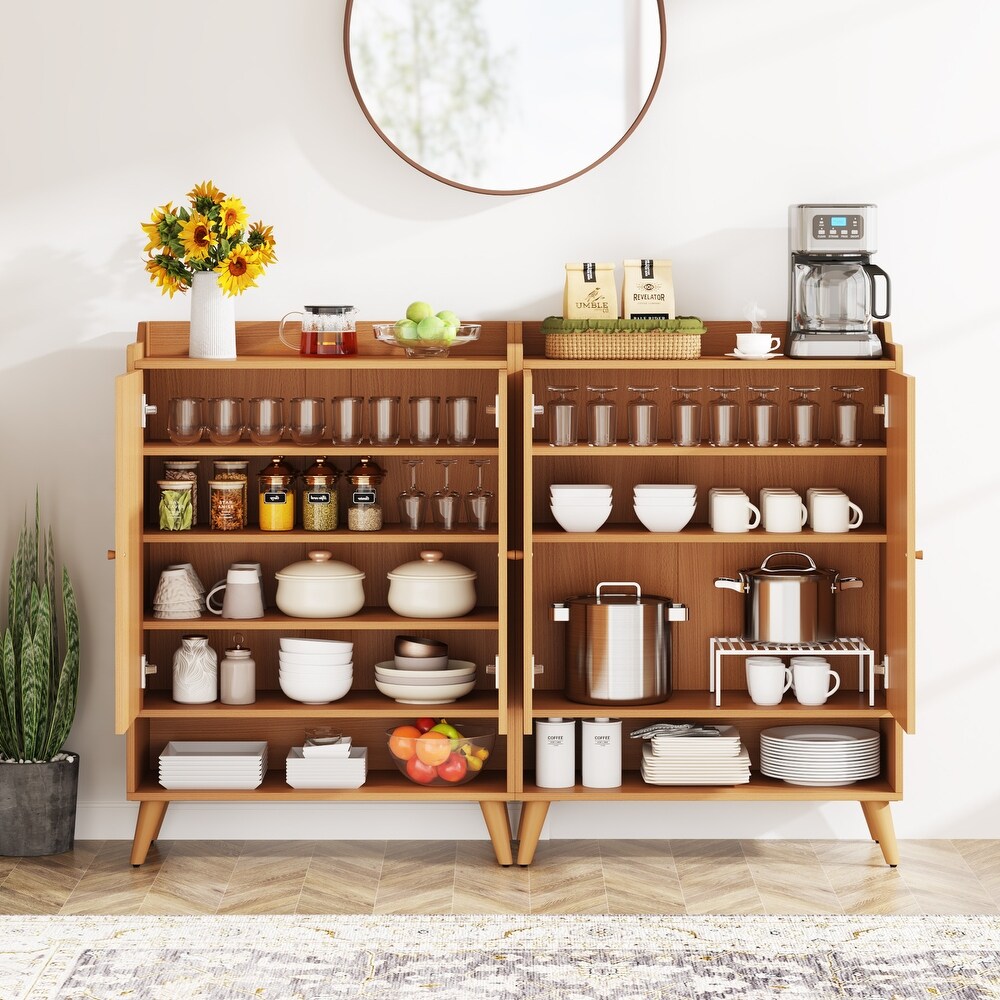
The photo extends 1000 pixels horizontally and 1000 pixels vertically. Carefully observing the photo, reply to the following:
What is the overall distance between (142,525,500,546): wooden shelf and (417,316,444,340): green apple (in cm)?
53

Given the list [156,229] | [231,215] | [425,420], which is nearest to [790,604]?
[425,420]

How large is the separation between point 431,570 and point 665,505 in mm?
660

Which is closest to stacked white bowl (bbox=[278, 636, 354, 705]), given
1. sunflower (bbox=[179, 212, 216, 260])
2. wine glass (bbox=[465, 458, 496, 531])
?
wine glass (bbox=[465, 458, 496, 531])

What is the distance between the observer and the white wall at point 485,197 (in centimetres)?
374

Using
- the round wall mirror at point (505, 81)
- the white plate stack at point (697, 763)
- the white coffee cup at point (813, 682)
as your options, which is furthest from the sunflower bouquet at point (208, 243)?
the white coffee cup at point (813, 682)

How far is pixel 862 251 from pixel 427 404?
1235mm

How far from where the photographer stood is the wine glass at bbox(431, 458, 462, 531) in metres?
3.65

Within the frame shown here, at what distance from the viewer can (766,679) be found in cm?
368

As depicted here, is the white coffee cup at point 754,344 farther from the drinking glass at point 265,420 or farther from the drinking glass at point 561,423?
the drinking glass at point 265,420

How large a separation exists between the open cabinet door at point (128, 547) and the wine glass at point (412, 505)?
70 centimetres

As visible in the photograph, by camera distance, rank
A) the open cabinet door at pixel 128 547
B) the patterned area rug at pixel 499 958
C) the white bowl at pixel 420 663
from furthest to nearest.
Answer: the white bowl at pixel 420 663, the open cabinet door at pixel 128 547, the patterned area rug at pixel 499 958

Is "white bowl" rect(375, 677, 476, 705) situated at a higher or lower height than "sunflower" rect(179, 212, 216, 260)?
lower

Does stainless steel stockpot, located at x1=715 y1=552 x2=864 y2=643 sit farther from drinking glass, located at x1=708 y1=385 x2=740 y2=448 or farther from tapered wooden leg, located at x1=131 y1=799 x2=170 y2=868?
tapered wooden leg, located at x1=131 y1=799 x2=170 y2=868

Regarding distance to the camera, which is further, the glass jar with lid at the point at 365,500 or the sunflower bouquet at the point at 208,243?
the glass jar with lid at the point at 365,500
